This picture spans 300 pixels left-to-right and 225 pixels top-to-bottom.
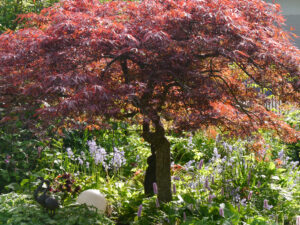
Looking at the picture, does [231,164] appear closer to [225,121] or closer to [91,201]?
[225,121]

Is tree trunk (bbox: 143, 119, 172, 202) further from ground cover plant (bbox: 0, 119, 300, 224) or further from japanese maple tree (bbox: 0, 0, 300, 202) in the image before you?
japanese maple tree (bbox: 0, 0, 300, 202)

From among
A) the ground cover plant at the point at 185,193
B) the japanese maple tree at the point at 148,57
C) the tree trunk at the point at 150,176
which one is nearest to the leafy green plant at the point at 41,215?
the ground cover plant at the point at 185,193

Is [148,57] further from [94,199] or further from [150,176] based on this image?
[94,199]

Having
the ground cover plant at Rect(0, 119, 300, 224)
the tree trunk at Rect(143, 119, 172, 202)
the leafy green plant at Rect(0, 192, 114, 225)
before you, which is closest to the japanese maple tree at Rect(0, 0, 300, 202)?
the tree trunk at Rect(143, 119, 172, 202)

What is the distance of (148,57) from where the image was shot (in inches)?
139

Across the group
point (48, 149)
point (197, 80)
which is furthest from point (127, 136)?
point (197, 80)

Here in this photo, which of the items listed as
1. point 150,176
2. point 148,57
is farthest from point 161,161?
point 148,57

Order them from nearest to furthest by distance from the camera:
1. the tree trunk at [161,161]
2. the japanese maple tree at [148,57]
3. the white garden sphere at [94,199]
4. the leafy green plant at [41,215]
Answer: the japanese maple tree at [148,57] < the leafy green plant at [41,215] < the tree trunk at [161,161] < the white garden sphere at [94,199]

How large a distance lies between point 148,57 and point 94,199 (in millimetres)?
2207

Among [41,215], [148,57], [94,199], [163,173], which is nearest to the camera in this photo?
[148,57]

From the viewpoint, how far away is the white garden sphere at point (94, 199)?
16.1 ft

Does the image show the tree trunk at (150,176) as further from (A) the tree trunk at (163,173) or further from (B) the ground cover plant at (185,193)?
(A) the tree trunk at (163,173)

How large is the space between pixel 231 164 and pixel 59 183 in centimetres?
249

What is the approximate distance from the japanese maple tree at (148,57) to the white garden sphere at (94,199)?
132 centimetres
